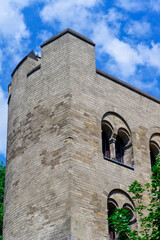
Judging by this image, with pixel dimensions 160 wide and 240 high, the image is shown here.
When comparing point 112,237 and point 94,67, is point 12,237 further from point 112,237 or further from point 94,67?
point 94,67

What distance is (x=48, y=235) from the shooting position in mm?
22531

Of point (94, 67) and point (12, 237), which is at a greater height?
point (94, 67)

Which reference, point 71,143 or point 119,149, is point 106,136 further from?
point 71,143

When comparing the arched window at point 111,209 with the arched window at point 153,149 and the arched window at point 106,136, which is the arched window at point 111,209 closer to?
the arched window at point 106,136

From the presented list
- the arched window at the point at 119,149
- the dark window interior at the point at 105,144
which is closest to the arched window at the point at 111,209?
the dark window interior at the point at 105,144

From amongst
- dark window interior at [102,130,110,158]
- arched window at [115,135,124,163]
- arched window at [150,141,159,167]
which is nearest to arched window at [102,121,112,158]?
dark window interior at [102,130,110,158]

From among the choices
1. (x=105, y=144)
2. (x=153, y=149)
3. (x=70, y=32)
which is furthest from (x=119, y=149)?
(x=70, y=32)

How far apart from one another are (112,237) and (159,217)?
3626mm

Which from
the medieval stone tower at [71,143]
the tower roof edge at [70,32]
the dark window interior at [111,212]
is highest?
the tower roof edge at [70,32]

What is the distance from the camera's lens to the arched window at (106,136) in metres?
25.9

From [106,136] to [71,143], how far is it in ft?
9.49

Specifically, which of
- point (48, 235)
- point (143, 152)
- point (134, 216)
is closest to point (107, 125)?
point (143, 152)

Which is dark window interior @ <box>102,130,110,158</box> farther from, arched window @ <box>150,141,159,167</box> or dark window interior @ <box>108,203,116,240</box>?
arched window @ <box>150,141,159,167</box>

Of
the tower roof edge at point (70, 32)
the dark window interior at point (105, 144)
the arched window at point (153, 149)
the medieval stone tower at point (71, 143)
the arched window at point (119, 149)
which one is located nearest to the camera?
the medieval stone tower at point (71, 143)
